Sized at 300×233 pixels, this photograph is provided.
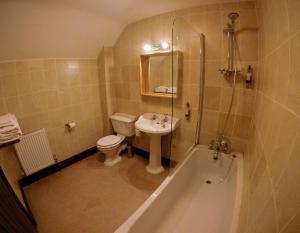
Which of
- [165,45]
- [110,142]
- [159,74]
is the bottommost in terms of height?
[110,142]

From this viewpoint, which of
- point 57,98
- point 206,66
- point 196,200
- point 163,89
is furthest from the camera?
point 57,98

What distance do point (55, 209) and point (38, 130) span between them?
3.53 feet

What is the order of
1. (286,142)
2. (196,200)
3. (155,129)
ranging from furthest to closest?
(155,129) → (196,200) → (286,142)

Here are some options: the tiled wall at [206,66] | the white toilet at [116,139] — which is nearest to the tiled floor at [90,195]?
the white toilet at [116,139]

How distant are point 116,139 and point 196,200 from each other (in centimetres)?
148

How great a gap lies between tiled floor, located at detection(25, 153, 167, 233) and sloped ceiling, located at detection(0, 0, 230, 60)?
1746 millimetres

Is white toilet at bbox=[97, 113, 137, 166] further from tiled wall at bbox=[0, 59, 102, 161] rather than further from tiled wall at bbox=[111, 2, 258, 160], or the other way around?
tiled wall at bbox=[0, 59, 102, 161]

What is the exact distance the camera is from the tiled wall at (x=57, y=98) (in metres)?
1.85

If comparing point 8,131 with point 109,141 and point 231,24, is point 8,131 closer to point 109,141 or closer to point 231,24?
point 109,141

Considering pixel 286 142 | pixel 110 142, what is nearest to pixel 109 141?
pixel 110 142

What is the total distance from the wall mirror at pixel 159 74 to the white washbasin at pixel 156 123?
0.32 meters

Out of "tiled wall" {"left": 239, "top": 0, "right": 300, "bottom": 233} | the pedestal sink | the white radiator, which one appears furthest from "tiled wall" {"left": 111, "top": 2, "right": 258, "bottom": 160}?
the white radiator

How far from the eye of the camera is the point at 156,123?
2.11 m

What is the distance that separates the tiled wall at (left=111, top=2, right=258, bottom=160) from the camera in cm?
154
